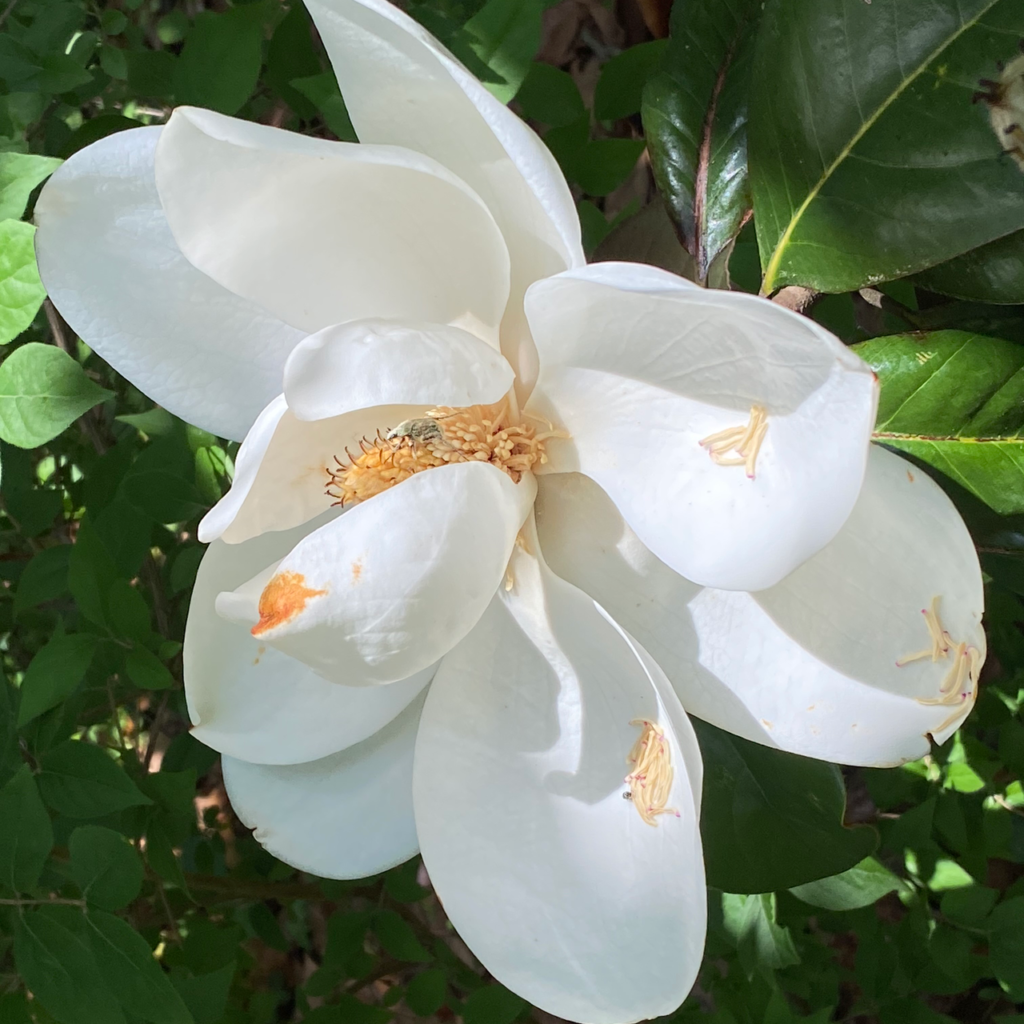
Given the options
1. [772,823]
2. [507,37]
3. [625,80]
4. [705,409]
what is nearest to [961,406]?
[705,409]

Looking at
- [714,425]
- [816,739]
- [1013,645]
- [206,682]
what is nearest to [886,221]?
[714,425]

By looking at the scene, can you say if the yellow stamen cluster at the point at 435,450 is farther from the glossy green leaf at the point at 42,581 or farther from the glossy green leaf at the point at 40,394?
the glossy green leaf at the point at 42,581

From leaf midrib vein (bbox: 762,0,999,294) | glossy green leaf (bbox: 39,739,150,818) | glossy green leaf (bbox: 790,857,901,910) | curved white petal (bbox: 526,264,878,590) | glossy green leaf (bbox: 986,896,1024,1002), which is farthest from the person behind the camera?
glossy green leaf (bbox: 986,896,1024,1002)

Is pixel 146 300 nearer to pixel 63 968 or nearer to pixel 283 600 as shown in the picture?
pixel 283 600

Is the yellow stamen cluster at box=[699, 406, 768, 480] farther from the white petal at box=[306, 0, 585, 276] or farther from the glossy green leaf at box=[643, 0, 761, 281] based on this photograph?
the glossy green leaf at box=[643, 0, 761, 281]

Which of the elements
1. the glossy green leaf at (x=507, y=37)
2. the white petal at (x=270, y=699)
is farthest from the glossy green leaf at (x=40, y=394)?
the glossy green leaf at (x=507, y=37)

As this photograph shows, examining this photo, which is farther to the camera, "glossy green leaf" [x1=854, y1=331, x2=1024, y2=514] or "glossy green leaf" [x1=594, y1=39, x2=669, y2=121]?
"glossy green leaf" [x1=594, y1=39, x2=669, y2=121]

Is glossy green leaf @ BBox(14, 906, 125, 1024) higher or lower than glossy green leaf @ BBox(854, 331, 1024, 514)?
lower

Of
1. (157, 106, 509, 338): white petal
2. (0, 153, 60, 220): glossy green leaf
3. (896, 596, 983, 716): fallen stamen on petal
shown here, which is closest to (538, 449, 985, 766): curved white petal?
(896, 596, 983, 716): fallen stamen on petal
